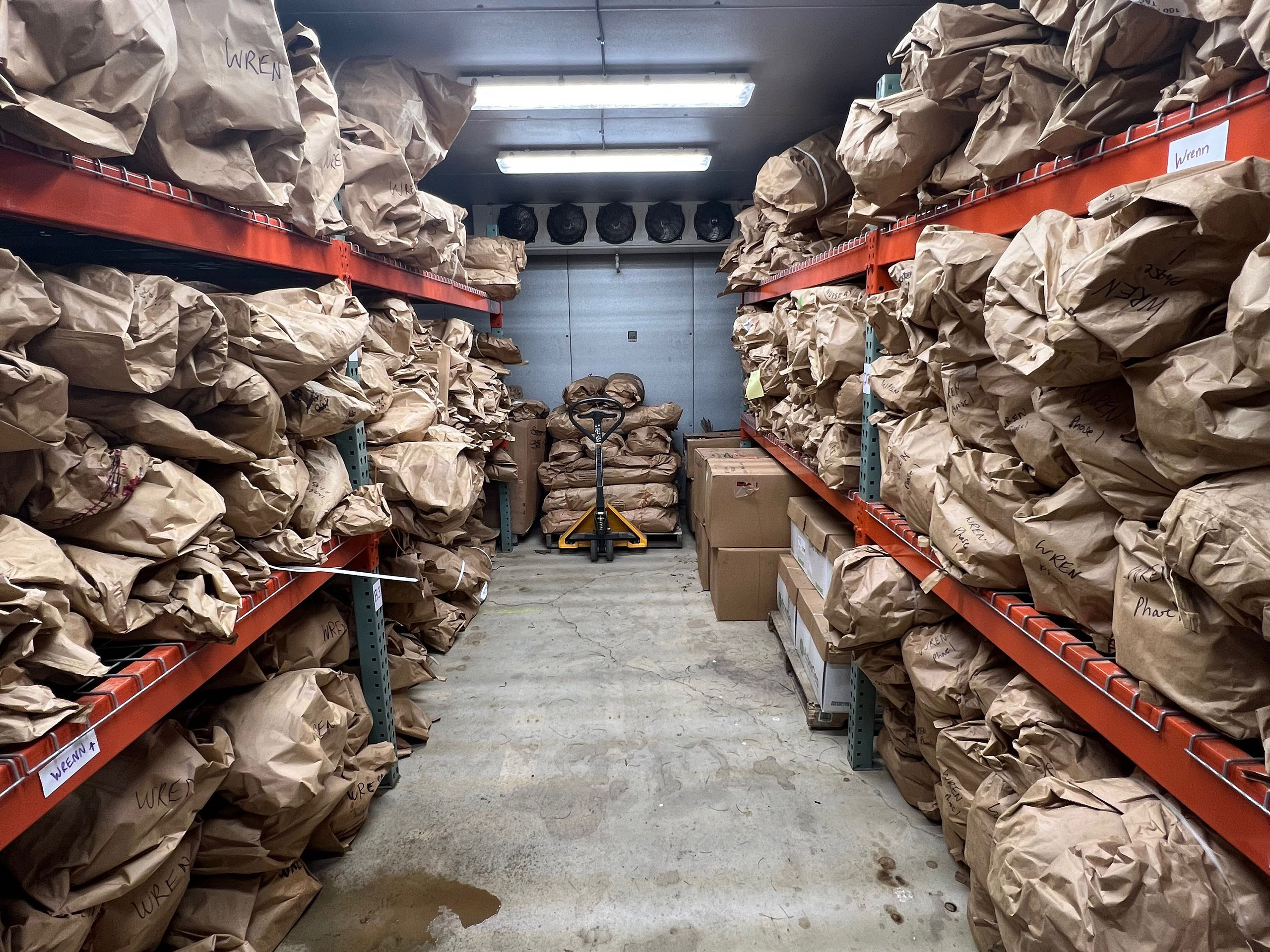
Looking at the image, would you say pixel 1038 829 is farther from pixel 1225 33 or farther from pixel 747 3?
pixel 747 3

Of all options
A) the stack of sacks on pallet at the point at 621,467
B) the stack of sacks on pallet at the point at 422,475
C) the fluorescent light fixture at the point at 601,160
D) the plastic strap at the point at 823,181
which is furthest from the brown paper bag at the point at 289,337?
the stack of sacks on pallet at the point at 621,467

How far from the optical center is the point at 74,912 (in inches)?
44.8

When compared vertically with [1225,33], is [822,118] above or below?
above

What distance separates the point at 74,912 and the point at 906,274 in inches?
92.7

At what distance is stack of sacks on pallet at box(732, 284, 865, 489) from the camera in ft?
8.44

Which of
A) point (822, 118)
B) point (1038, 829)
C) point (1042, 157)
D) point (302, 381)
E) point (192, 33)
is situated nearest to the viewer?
point (1038, 829)

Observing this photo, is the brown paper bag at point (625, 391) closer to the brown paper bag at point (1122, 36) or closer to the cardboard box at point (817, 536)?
the cardboard box at point (817, 536)

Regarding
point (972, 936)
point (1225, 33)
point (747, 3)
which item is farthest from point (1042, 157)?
point (972, 936)

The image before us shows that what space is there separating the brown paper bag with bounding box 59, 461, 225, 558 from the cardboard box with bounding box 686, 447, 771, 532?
316cm

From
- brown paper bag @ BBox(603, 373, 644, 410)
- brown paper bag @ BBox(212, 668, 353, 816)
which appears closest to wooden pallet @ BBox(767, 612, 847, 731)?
brown paper bag @ BBox(212, 668, 353, 816)

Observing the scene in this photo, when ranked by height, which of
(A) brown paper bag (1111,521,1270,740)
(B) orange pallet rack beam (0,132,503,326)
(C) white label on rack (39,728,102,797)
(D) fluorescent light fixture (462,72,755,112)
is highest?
(D) fluorescent light fixture (462,72,755,112)

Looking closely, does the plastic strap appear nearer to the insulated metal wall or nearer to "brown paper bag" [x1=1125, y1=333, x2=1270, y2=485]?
"brown paper bag" [x1=1125, y1=333, x2=1270, y2=485]

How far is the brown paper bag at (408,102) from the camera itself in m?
2.56

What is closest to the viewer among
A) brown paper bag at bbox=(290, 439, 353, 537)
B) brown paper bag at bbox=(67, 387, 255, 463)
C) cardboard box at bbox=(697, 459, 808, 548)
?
brown paper bag at bbox=(67, 387, 255, 463)
